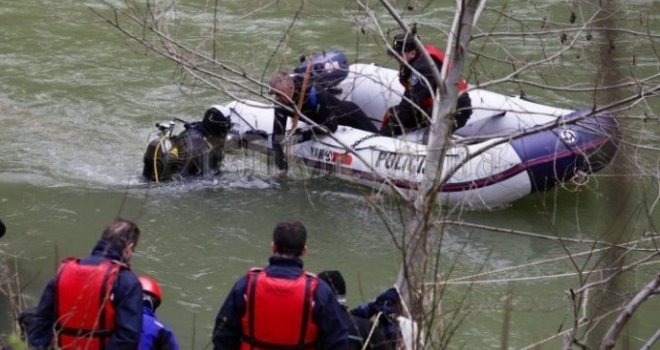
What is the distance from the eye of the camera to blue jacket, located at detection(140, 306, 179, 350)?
4.59 m

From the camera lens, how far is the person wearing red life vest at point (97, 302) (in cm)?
434

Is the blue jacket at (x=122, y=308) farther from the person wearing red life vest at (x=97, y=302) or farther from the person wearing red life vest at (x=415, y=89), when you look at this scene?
the person wearing red life vest at (x=415, y=89)

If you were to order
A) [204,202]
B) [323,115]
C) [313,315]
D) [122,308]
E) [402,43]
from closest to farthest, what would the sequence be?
[122,308] → [313,315] → [402,43] → [323,115] → [204,202]

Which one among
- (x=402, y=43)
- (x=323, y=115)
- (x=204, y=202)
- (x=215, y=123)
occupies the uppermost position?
(x=402, y=43)

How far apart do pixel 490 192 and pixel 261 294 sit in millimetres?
4917

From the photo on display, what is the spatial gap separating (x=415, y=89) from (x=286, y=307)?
11.3 feet

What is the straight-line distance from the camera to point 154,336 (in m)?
4.61

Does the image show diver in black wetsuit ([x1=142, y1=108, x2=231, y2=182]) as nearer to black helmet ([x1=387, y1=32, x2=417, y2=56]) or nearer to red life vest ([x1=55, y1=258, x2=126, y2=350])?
black helmet ([x1=387, y1=32, x2=417, y2=56])

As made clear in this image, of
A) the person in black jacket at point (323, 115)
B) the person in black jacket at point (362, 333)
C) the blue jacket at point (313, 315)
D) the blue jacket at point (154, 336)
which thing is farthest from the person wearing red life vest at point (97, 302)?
the person in black jacket at point (323, 115)

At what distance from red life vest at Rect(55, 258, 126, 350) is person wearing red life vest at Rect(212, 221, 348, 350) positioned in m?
0.47

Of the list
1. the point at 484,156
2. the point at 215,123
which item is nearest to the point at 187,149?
the point at 215,123

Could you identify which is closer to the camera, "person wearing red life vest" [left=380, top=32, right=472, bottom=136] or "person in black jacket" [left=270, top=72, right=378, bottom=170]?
"person wearing red life vest" [left=380, top=32, right=472, bottom=136]

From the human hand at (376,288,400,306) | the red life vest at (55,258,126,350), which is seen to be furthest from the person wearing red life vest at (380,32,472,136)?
the red life vest at (55,258,126,350)

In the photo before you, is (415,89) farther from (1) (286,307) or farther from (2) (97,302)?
(2) (97,302)
